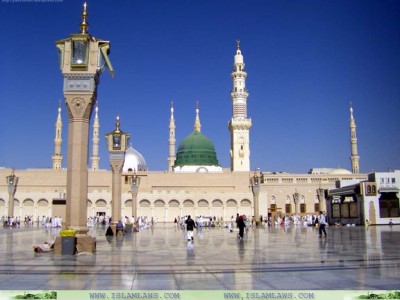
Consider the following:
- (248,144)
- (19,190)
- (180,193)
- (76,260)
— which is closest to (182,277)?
(76,260)

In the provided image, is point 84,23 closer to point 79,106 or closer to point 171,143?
point 79,106

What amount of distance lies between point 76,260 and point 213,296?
504 centimetres

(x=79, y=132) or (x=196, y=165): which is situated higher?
(x=196, y=165)

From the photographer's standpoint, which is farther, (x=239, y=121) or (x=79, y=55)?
(x=239, y=121)

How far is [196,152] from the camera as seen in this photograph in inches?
2726

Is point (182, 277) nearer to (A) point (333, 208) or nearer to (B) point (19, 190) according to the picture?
(A) point (333, 208)

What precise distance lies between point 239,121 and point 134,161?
18.0 metres

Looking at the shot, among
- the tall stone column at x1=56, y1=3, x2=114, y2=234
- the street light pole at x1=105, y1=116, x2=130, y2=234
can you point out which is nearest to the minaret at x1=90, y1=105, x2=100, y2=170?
the street light pole at x1=105, y1=116, x2=130, y2=234

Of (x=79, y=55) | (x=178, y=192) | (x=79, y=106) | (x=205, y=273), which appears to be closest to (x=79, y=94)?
(x=79, y=106)

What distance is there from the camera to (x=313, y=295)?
439 cm

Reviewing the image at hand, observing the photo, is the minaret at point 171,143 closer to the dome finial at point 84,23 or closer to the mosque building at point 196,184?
the mosque building at point 196,184

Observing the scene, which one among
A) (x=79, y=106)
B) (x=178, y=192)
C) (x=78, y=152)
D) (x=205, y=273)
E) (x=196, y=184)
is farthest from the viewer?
(x=196, y=184)

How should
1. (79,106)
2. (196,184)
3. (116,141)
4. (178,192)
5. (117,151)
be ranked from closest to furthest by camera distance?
1. (79,106)
2. (116,141)
3. (117,151)
4. (178,192)
5. (196,184)

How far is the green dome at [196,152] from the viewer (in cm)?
6881
